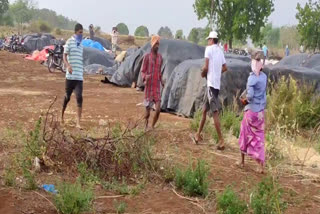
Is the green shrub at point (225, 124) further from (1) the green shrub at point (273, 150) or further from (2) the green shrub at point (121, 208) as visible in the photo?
(2) the green shrub at point (121, 208)

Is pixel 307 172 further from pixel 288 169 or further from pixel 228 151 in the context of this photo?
pixel 228 151

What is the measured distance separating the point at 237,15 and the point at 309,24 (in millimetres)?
4036

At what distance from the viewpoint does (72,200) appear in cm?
425

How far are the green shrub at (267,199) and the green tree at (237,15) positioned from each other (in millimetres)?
24828

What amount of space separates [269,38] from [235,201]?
88607 millimetres

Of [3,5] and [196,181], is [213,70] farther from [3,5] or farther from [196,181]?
[3,5]

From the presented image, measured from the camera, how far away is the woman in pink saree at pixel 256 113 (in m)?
6.07

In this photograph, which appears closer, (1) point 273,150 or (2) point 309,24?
(1) point 273,150

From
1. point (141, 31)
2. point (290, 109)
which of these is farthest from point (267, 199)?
point (141, 31)

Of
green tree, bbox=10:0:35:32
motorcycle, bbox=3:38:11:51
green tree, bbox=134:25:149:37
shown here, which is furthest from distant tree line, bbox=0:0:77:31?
motorcycle, bbox=3:38:11:51

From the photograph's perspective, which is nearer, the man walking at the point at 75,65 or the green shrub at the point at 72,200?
the green shrub at the point at 72,200

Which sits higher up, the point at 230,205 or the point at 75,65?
the point at 75,65

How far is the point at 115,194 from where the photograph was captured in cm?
500

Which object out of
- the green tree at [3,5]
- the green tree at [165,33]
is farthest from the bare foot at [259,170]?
the green tree at [165,33]
